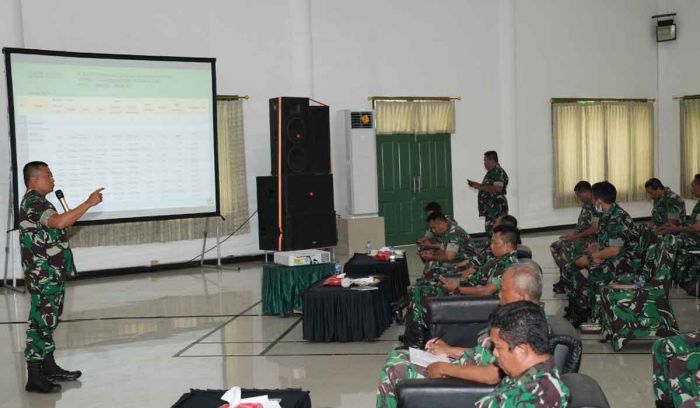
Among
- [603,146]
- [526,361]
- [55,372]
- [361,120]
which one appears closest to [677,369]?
[526,361]

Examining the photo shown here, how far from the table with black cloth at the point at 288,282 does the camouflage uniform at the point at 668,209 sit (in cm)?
384

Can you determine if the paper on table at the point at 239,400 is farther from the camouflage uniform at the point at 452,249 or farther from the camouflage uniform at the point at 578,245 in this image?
the camouflage uniform at the point at 578,245

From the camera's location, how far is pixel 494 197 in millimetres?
11789

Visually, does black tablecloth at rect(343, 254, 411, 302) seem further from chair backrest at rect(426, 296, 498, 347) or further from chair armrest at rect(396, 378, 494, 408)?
chair armrest at rect(396, 378, 494, 408)

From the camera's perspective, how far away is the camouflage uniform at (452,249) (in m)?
7.37

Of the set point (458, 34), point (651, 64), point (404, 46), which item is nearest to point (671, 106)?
point (651, 64)

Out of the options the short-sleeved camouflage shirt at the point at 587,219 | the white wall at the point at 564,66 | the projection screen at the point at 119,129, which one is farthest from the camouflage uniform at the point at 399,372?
the white wall at the point at 564,66

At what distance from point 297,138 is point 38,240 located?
11.3 ft

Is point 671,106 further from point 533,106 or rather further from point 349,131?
point 349,131

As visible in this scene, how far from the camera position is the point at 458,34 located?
14570 millimetres

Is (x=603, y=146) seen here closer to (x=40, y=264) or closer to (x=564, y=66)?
(x=564, y=66)

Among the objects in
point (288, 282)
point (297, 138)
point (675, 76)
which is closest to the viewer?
point (288, 282)

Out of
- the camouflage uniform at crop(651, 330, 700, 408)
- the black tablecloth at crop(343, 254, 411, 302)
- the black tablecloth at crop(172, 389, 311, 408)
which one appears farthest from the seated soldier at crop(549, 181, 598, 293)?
the black tablecloth at crop(172, 389, 311, 408)

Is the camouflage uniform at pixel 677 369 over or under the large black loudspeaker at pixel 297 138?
under
